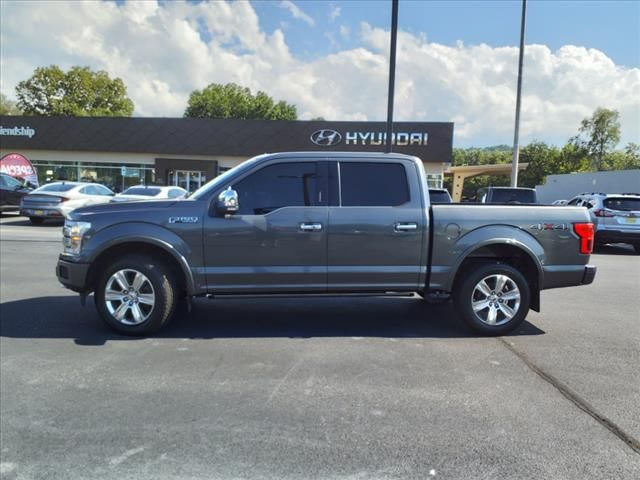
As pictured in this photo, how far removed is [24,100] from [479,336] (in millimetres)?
70452

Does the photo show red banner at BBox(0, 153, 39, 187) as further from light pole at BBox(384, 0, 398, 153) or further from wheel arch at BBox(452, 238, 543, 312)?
wheel arch at BBox(452, 238, 543, 312)

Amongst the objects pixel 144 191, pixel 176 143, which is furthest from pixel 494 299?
pixel 176 143

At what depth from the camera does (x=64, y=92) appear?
2398 inches

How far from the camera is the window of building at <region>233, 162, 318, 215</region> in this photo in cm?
523

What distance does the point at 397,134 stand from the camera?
29875 millimetres

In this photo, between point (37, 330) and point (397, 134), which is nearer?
point (37, 330)

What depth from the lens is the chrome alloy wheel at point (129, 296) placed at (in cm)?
515

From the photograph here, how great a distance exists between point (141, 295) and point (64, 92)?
217 feet

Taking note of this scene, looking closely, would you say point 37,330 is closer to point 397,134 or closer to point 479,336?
point 479,336

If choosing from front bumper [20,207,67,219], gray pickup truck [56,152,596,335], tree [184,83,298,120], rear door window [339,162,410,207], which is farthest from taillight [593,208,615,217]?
tree [184,83,298,120]

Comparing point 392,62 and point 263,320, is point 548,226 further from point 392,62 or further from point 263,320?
point 392,62

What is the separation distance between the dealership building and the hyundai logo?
0.20ft

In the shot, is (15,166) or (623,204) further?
(15,166)

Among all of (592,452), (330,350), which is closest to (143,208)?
(330,350)
